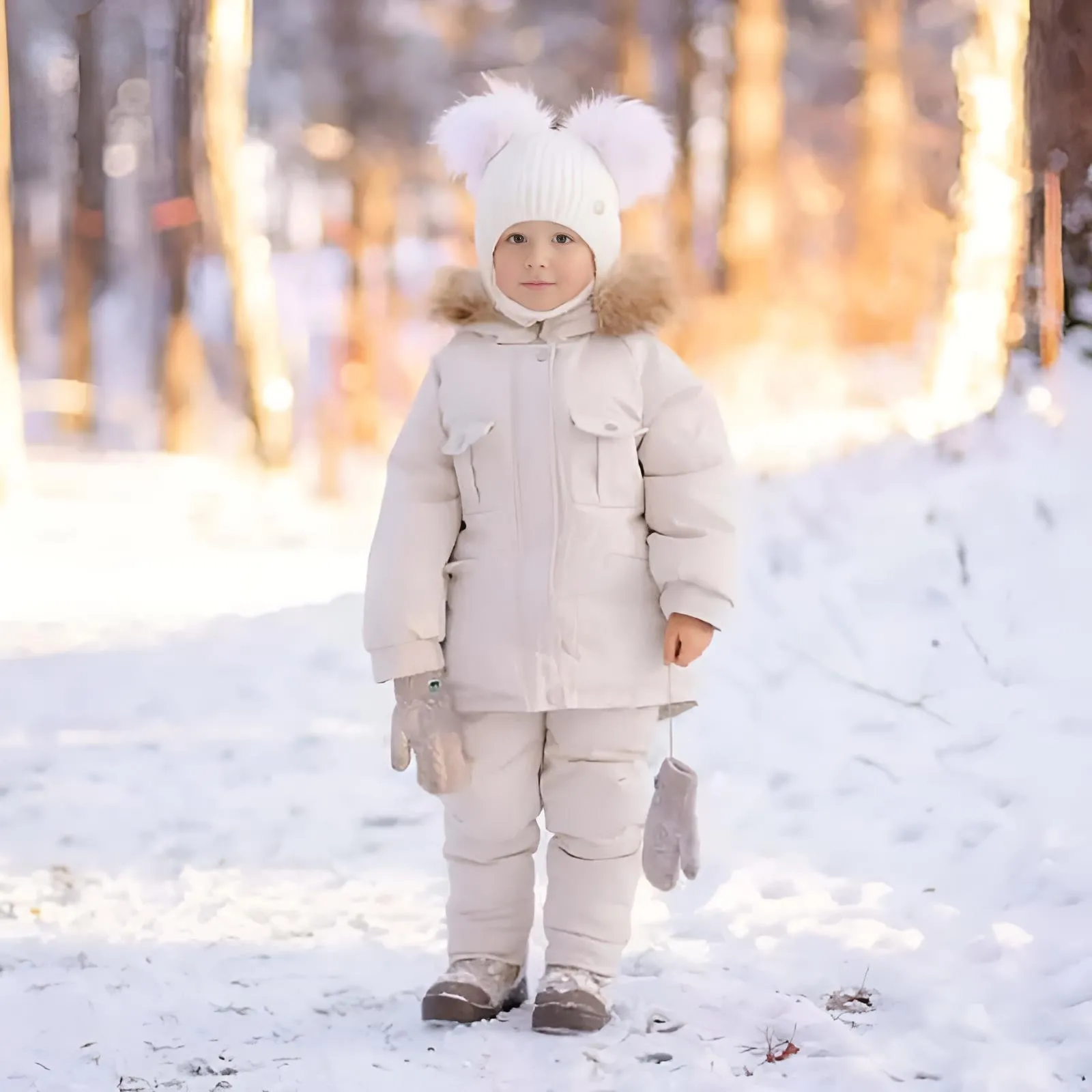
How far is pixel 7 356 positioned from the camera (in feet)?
30.5

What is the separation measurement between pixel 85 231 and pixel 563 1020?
13.9 metres

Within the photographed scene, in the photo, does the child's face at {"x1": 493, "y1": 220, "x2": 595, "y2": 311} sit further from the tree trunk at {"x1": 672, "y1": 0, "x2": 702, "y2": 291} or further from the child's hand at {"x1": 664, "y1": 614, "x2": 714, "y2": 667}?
the tree trunk at {"x1": 672, "y1": 0, "x2": 702, "y2": 291}

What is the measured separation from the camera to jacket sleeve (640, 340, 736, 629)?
254 cm

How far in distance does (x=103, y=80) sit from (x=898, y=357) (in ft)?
27.4

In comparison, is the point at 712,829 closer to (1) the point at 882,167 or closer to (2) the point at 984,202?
(2) the point at 984,202

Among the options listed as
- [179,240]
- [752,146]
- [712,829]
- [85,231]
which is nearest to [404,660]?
[712,829]

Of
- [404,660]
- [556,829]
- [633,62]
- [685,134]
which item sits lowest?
[556,829]

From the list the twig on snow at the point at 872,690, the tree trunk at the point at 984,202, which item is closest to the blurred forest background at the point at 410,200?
the tree trunk at the point at 984,202

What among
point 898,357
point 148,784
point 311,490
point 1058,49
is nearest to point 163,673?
point 148,784

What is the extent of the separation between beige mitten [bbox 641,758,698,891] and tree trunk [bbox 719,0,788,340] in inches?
348

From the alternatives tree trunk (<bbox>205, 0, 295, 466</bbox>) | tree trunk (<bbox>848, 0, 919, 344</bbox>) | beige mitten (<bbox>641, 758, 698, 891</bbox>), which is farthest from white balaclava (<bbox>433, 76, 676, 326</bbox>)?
tree trunk (<bbox>848, 0, 919, 344</bbox>)

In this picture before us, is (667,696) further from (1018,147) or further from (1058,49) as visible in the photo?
(1018,147)

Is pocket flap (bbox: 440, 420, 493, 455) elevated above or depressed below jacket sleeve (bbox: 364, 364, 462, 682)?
above

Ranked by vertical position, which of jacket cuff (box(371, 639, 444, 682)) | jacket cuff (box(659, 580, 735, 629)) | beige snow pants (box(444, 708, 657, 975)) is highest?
jacket cuff (box(659, 580, 735, 629))
